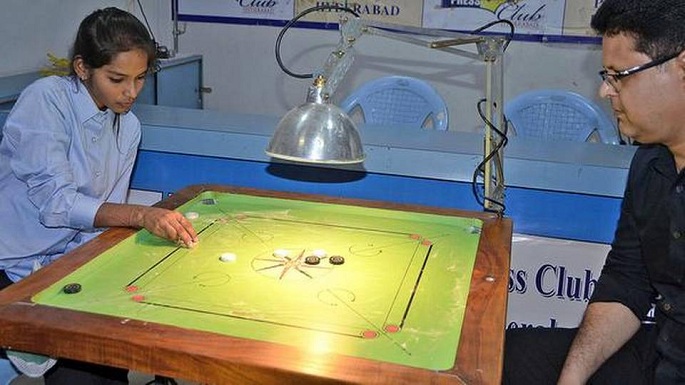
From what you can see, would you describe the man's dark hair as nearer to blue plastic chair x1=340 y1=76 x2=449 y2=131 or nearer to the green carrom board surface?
the green carrom board surface

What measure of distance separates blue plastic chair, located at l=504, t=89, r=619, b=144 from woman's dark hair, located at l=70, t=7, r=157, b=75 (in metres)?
1.63

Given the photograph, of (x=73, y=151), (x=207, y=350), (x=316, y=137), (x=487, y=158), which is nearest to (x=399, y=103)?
(x=487, y=158)

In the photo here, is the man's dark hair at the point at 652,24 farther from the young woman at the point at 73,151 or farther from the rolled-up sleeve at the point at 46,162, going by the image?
the rolled-up sleeve at the point at 46,162

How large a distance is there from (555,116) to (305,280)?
6.23 ft

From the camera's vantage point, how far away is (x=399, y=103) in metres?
3.21

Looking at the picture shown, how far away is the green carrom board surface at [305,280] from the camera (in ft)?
4.17

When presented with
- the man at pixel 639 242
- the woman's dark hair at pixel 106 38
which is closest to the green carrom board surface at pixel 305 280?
the man at pixel 639 242

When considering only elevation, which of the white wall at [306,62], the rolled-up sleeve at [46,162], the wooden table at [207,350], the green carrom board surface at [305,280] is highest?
the white wall at [306,62]

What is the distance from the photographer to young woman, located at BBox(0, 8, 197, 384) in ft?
5.90

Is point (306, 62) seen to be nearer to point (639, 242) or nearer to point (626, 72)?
point (639, 242)

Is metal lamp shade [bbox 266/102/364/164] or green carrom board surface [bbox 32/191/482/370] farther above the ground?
metal lamp shade [bbox 266/102/364/164]

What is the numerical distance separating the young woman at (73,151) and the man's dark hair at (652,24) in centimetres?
107

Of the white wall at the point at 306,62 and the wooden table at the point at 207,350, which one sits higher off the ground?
the white wall at the point at 306,62

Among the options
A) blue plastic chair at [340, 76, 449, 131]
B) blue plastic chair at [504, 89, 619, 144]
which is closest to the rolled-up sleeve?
blue plastic chair at [340, 76, 449, 131]
